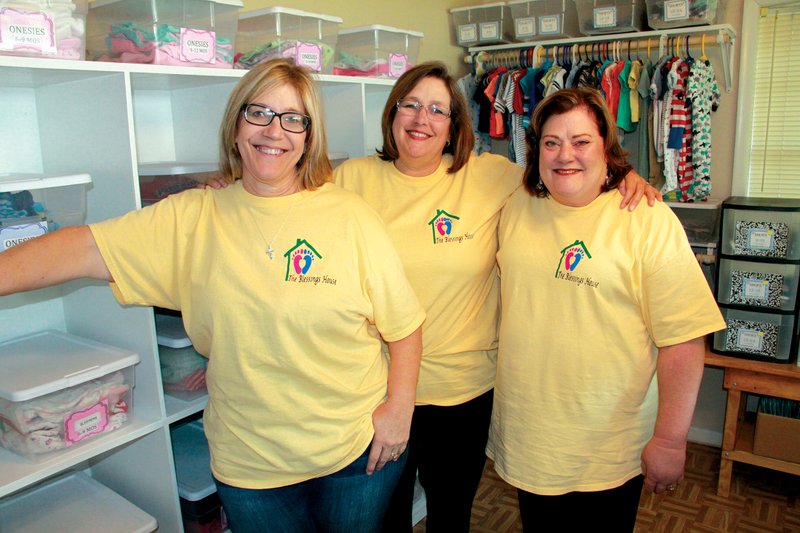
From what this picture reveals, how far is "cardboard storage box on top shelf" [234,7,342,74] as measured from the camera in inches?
78.5

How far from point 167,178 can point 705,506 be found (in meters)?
2.48

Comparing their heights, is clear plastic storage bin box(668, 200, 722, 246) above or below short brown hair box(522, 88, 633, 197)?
below

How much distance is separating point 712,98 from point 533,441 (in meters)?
2.16

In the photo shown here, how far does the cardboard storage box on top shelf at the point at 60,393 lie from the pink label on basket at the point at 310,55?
3.37 ft

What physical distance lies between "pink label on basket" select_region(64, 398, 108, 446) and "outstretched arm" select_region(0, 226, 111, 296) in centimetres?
45

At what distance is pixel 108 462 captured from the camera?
196 cm

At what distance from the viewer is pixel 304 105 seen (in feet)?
4.39

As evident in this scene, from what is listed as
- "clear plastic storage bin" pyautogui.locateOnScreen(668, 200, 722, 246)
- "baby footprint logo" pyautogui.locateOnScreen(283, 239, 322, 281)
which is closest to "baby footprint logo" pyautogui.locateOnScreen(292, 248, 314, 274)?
"baby footprint logo" pyautogui.locateOnScreen(283, 239, 322, 281)

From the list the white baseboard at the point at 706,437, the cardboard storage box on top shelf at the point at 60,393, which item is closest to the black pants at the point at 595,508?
the cardboard storage box on top shelf at the point at 60,393

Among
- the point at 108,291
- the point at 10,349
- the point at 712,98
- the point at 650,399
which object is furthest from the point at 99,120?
the point at 712,98

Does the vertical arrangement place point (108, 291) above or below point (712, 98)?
below

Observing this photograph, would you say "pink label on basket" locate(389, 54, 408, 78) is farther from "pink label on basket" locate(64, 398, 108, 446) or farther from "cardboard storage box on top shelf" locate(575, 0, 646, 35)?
"pink label on basket" locate(64, 398, 108, 446)

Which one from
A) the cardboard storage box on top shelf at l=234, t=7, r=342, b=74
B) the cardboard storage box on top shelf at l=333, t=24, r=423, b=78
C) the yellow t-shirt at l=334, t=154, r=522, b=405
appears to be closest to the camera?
the yellow t-shirt at l=334, t=154, r=522, b=405

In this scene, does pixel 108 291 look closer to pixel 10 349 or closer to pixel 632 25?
pixel 10 349
